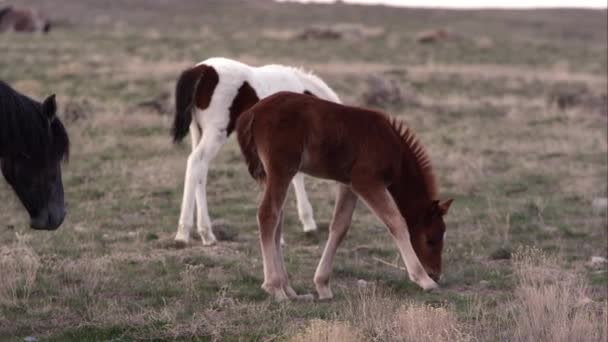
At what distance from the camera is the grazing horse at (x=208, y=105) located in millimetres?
9258

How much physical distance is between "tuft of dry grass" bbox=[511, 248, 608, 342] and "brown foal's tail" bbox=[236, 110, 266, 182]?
87.3 inches

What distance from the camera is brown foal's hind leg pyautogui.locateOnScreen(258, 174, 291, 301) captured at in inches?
273

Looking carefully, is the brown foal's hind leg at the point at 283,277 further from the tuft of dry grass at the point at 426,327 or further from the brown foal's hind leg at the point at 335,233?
the tuft of dry grass at the point at 426,327

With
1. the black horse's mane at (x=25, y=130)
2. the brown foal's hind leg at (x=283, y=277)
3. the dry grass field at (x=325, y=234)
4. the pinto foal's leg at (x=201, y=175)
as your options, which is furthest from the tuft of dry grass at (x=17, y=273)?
the brown foal's hind leg at (x=283, y=277)

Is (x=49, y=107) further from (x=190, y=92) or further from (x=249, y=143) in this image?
(x=190, y=92)

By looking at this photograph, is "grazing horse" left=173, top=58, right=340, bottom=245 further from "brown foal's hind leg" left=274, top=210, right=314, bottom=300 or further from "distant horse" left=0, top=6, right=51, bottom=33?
"distant horse" left=0, top=6, right=51, bottom=33

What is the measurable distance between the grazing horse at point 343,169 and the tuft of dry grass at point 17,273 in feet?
6.14

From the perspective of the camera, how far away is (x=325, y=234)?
10.1 meters

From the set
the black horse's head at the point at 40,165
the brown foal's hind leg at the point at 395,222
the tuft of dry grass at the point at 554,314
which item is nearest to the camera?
the tuft of dry grass at the point at 554,314

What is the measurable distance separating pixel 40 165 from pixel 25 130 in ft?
1.10

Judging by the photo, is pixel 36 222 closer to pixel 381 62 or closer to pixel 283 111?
pixel 283 111

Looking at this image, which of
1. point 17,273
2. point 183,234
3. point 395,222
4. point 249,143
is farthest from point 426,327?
point 183,234

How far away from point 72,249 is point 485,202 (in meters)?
5.30

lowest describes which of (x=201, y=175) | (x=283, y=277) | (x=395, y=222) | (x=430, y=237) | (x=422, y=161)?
(x=283, y=277)
